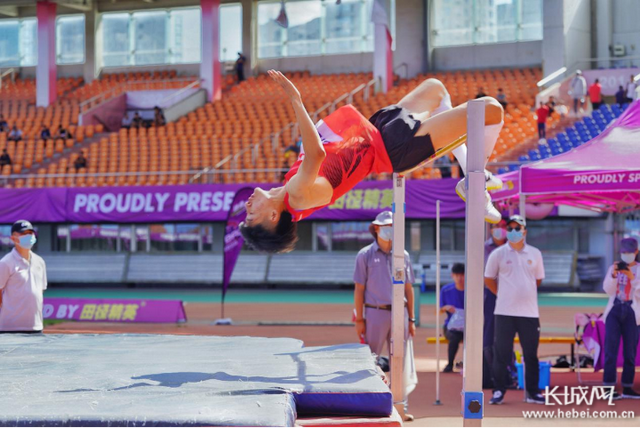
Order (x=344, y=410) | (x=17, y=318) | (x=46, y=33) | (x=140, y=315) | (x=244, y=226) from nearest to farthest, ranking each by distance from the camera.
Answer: (x=344, y=410) < (x=244, y=226) < (x=17, y=318) < (x=140, y=315) < (x=46, y=33)

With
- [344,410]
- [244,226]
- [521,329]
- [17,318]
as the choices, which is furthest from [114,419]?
[521,329]

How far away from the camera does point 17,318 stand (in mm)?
7930

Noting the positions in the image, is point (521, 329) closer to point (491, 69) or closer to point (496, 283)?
point (496, 283)

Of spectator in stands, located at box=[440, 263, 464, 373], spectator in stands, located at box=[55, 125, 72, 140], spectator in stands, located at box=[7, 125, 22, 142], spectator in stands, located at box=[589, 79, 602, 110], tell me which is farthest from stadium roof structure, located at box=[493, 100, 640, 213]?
spectator in stands, located at box=[7, 125, 22, 142]

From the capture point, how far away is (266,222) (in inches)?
203

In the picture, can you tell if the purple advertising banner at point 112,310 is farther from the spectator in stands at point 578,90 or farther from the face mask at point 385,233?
the spectator in stands at point 578,90

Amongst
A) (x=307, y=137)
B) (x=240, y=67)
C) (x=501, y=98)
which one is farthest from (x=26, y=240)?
(x=240, y=67)

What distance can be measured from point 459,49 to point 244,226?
27.5 m

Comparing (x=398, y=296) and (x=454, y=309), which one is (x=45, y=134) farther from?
(x=398, y=296)

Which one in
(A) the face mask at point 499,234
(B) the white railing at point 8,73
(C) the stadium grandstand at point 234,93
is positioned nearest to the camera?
(A) the face mask at point 499,234

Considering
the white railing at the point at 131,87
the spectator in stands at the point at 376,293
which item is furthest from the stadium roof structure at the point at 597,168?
the white railing at the point at 131,87

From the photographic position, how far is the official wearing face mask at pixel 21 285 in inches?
305

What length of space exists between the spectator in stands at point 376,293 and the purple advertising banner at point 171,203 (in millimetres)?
13290

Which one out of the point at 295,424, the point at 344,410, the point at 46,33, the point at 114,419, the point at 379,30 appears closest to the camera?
the point at 114,419
